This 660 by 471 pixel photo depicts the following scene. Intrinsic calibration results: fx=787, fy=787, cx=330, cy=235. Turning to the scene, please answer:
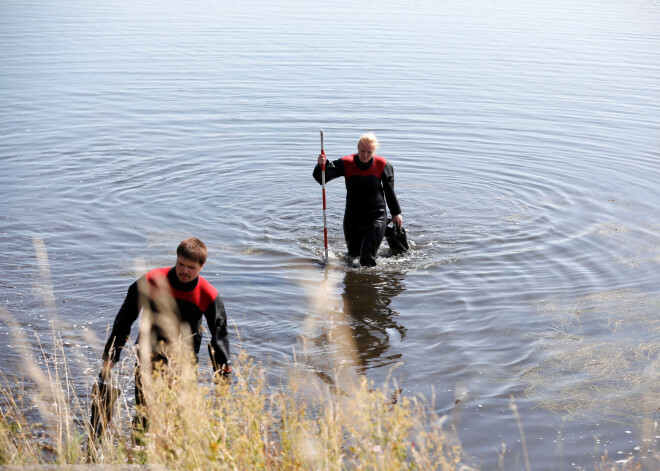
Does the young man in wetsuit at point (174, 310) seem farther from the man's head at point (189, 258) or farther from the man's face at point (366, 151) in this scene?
the man's face at point (366, 151)

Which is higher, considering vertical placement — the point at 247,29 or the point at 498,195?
the point at 247,29

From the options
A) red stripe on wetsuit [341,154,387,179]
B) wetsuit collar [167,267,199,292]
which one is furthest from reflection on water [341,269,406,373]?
wetsuit collar [167,267,199,292]

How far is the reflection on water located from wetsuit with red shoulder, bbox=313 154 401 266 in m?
0.44

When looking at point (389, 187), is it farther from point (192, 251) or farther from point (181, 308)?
point (192, 251)

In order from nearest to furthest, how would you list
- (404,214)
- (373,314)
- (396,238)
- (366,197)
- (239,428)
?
(239,428)
(373,314)
(366,197)
(396,238)
(404,214)

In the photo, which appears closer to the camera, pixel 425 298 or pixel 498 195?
pixel 425 298

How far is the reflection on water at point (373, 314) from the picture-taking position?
823cm

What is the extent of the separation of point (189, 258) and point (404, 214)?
784cm

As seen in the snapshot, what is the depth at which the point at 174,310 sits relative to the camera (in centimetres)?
595

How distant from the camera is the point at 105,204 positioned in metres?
13.1

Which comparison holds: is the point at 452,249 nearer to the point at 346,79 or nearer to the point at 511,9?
the point at 346,79

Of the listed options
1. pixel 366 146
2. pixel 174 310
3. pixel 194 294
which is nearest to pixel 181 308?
pixel 174 310

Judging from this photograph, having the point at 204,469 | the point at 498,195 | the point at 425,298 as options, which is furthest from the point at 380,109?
the point at 204,469

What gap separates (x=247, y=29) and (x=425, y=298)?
31.0 metres
